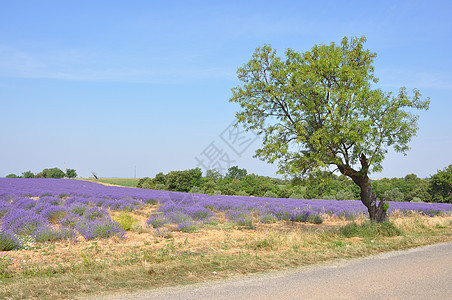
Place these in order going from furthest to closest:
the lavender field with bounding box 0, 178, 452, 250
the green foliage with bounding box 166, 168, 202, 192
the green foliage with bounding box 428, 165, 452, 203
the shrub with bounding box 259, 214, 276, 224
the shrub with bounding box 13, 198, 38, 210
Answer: the green foliage with bounding box 166, 168, 202, 192
the green foliage with bounding box 428, 165, 452, 203
the shrub with bounding box 259, 214, 276, 224
the shrub with bounding box 13, 198, 38, 210
the lavender field with bounding box 0, 178, 452, 250

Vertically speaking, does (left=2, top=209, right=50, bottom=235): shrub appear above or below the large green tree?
below

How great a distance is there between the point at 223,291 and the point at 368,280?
3312 mm

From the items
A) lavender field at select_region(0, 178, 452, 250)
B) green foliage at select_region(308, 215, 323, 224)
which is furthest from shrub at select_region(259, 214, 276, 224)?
green foliage at select_region(308, 215, 323, 224)

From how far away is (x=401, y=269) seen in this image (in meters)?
7.82

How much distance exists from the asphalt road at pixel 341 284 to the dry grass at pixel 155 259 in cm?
61

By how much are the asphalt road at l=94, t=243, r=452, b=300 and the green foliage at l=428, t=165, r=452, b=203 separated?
5733 centimetres

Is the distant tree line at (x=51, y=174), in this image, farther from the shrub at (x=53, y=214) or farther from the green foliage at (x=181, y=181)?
the shrub at (x=53, y=214)

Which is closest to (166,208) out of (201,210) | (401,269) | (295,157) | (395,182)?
(201,210)

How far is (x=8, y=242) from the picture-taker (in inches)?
367

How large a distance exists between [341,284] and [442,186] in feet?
206

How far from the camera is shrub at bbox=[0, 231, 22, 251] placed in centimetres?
929

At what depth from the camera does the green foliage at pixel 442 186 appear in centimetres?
5522

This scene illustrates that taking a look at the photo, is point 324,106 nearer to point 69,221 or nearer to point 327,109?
point 327,109

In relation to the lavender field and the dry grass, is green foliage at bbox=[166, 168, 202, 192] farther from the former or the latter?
the dry grass
